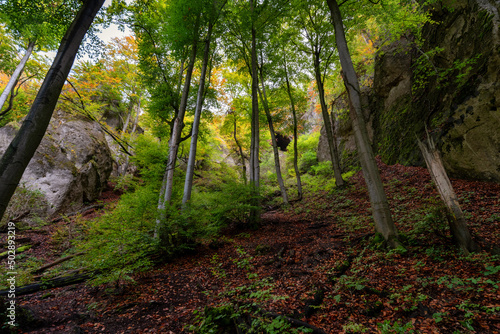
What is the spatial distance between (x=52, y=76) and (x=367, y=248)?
6.35 metres

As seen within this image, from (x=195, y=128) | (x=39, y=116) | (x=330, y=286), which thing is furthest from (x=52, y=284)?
(x=330, y=286)

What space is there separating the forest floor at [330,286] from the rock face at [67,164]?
4.86 m

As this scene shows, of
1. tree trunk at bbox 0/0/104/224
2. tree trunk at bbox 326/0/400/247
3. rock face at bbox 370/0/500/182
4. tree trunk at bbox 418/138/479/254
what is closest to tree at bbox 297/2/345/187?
rock face at bbox 370/0/500/182

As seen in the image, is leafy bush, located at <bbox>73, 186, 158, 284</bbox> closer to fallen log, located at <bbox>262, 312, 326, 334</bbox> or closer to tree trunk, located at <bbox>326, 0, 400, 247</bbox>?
fallen log, located at <bbox>262, 312, 326, 334</bbox>

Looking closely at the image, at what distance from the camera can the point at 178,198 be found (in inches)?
Result: 310

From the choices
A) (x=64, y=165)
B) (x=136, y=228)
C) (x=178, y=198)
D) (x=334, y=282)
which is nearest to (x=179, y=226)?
(x=136, y=228)

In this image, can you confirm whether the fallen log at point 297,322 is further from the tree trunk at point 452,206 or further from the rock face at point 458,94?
the rock face at point 458,94

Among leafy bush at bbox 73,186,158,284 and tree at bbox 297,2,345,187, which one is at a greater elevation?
tree at bbox 297,2,345,187

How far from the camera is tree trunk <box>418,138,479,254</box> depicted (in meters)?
3.34

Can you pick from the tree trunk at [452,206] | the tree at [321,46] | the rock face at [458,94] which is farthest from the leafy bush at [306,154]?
the tree trunk at [452,206]

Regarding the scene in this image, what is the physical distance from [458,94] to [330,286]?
26.3 ft

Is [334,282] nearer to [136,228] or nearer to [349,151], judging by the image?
[136,228]

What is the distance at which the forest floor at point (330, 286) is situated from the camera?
2348 millimetres

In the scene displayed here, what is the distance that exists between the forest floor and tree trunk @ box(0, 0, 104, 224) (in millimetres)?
2655
